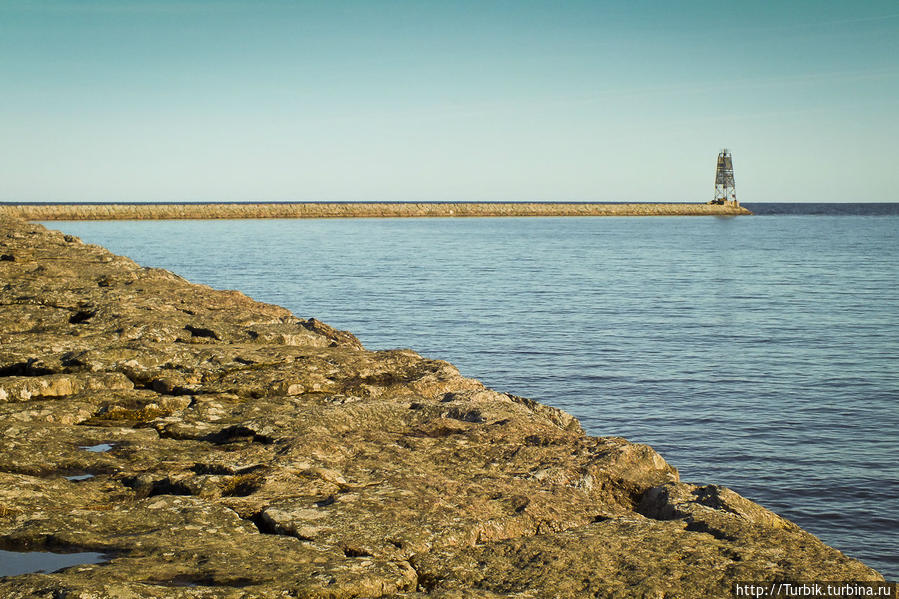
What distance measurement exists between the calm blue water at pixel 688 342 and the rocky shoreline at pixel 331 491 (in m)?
4.46

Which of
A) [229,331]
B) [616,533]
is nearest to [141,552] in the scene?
[616,533]

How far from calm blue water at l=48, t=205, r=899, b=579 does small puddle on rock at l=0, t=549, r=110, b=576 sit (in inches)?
297

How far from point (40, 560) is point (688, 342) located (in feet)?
60.3

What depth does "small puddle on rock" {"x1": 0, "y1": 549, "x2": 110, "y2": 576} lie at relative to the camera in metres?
4.01

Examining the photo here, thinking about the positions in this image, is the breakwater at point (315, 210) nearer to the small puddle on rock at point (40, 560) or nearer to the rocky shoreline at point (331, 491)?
the rocky shoreline at point (331, 491)

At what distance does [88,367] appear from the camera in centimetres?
809

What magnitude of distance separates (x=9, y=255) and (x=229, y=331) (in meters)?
8.96

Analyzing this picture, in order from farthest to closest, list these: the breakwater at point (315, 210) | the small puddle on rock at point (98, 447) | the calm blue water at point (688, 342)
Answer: the breakwater at point (315, 210), the calm blue water at point (688, 342), the small puddle on rock at point (98, 447)

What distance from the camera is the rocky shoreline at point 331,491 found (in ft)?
13.5

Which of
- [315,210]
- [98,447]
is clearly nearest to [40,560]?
[98,447]

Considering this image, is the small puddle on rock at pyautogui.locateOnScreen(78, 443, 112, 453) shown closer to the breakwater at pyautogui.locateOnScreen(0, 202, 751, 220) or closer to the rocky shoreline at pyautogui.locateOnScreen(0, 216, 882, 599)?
the rocky shoreline at pyautogui.locateOnScreen(0, 216, 882, 599)

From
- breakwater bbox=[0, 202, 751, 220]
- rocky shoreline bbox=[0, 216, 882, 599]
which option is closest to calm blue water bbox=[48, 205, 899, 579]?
rocky shoreline bbox=[0, 216, 882, 599]

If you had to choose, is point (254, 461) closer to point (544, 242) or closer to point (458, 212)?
A: point (544, 242)

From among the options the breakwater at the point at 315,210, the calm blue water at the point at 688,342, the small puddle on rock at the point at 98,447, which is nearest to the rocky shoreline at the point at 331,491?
the small puddle on rock at the point at 98,447
